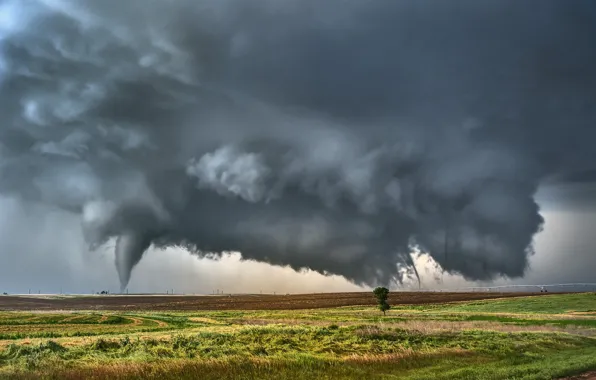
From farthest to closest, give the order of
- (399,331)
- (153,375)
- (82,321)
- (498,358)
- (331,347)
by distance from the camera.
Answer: (82,321)
(399,331)
(331,347)
(498,358)
(153,375)

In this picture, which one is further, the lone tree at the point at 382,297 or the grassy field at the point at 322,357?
the lone tree at the point at 382,297

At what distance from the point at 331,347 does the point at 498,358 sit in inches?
477

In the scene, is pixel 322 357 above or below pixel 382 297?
above

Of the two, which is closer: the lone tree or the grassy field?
the grassy field

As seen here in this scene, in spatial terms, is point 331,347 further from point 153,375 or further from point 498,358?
point 153,375

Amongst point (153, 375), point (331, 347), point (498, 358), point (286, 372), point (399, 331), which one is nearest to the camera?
point (153, 375)

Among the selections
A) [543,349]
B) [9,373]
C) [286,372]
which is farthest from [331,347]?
[9,373]

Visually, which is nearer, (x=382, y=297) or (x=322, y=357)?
(x=322, y=357)

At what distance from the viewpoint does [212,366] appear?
88.9ft

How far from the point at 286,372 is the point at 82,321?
92.8 m

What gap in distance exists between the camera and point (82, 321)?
10550 cm

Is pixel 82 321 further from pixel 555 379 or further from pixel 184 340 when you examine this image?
pixel 555 379

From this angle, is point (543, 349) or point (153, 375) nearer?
point (153, 375)

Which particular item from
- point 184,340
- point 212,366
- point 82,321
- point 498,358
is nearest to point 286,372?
point 212,366
